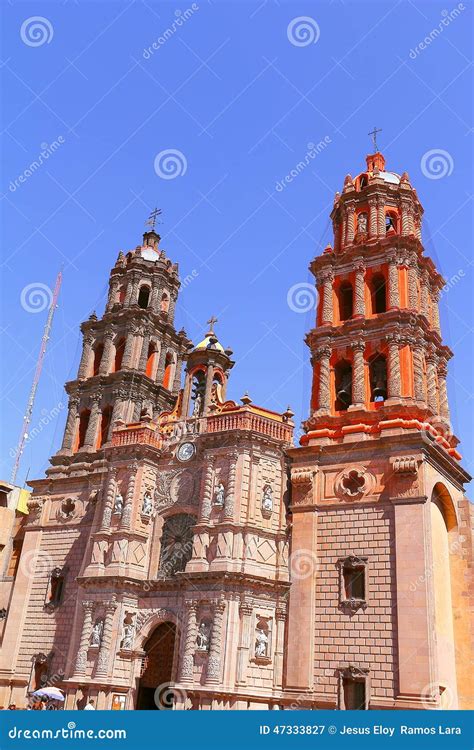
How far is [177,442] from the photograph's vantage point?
114 ft

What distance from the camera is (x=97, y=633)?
1233 inches

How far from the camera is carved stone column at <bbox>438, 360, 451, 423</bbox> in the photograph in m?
33.8

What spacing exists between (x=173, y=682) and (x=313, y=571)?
7.34 meters

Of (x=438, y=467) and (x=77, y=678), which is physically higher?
(x=438, y=467)

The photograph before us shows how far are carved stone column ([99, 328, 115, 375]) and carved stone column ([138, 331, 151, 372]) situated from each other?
2.00 meters

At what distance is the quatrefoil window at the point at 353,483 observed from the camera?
2950 centimetres

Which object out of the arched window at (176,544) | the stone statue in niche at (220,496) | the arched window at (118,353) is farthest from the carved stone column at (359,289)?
the arched window at (118,353)

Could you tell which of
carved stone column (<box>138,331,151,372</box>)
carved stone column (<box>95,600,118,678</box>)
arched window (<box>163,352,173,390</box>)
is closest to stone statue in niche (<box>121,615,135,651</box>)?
carved stone column (<box>95,600,118,678</box>)

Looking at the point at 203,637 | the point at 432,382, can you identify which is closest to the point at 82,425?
the point at 203,637

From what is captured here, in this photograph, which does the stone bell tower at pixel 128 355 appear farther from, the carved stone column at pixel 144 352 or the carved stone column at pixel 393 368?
the carved stone column at pixel 393 368

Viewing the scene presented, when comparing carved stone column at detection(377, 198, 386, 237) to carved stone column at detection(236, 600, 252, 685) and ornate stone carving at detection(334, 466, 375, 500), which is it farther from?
carved stone column at detection(236, 600, 252, 685)

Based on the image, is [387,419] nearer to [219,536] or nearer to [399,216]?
[219,536]

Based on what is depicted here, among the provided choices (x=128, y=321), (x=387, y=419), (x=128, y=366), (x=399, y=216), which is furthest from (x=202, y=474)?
(x=399, y=216)

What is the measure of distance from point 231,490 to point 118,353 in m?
15.8
